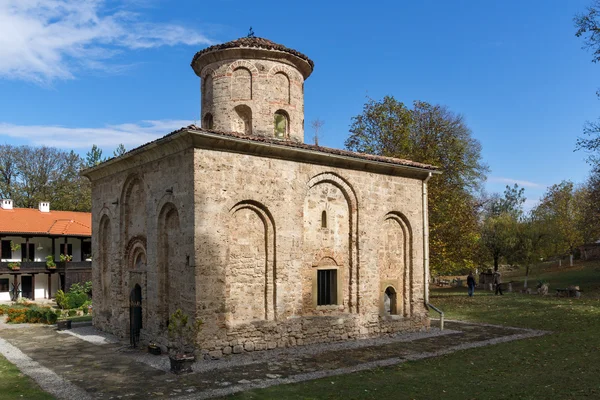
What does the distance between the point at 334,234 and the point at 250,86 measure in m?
5.98

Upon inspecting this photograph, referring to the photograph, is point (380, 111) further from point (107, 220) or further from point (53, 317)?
point (53, 317)

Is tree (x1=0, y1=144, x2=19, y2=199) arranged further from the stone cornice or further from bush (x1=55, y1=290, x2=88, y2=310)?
the stone cornice

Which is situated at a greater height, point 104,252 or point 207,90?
point 207,90

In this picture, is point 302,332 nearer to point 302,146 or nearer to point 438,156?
point 302,146

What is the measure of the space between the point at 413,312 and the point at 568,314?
7.79 metres

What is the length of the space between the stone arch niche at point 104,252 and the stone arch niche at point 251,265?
656cm

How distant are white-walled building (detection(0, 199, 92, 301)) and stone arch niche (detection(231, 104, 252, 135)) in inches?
825

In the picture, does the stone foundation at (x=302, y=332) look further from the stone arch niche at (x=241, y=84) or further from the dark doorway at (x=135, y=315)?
the stone arch niche at (x=241, y=84)

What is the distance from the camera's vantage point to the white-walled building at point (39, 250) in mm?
31219

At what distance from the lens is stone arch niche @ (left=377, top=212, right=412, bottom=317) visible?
1634 centimetres

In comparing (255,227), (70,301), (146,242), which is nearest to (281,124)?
(255,227)

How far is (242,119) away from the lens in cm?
1681

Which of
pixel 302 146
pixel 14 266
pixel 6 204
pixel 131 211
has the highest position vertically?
pixel 302 146

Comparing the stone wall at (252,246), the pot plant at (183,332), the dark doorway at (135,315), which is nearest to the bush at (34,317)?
the stone wall at (252,246)
